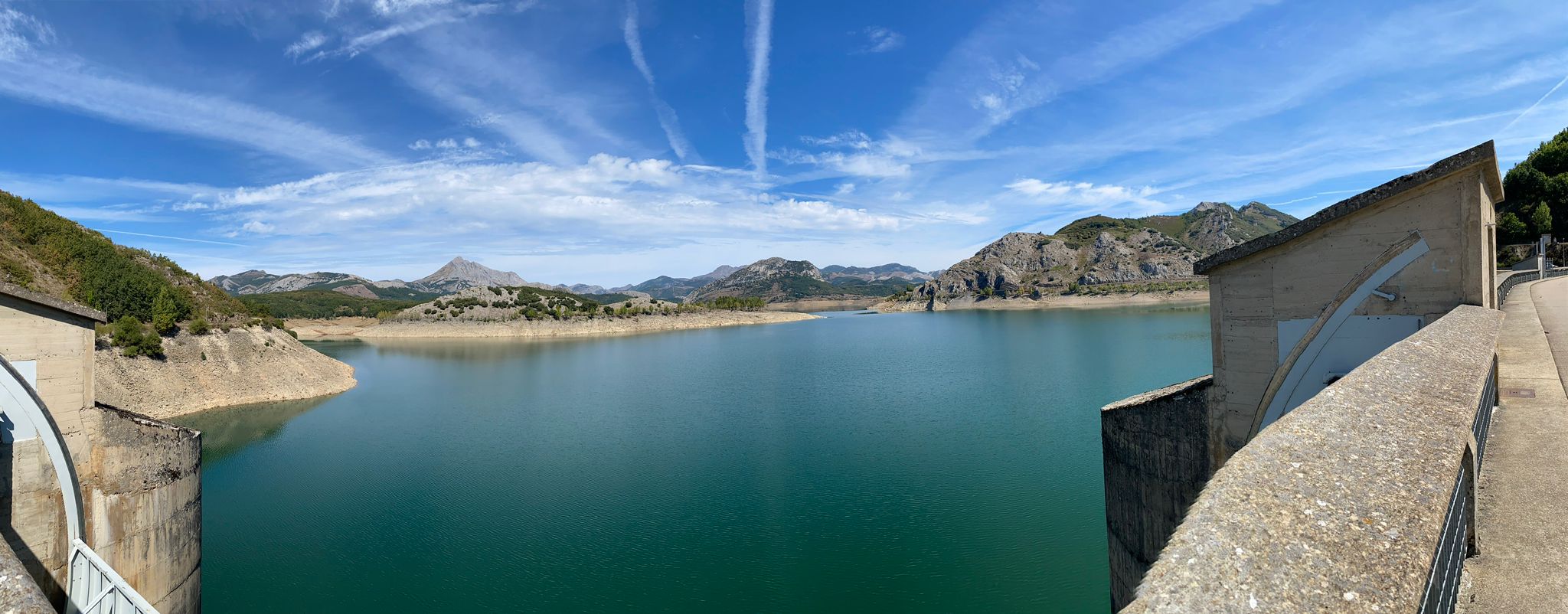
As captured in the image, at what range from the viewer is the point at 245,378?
33.2 m

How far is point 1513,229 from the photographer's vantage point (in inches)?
1292

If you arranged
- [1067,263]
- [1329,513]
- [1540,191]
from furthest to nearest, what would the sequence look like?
[1067,263], [1540,191], [1329,513]

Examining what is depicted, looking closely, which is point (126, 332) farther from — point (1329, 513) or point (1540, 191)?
point (1540, 191)

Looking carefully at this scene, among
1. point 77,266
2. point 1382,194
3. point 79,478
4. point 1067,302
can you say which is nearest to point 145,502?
point 79,478

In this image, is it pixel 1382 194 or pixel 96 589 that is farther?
pixel 96 589

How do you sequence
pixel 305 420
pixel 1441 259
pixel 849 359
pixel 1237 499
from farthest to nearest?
pixel 849 359, pixel 305 420, pixel 1441 259, pixel 1237 499

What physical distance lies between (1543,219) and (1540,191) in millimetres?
1798

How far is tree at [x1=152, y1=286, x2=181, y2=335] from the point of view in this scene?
2952 cm

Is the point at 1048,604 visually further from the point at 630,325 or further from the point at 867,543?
the point at 630,325

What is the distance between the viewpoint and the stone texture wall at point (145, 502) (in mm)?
9938

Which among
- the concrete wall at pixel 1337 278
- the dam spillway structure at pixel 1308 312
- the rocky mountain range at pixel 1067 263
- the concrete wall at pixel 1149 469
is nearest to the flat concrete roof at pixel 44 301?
the dam spillway structure at pixel 1308 312

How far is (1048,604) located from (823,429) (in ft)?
43.8

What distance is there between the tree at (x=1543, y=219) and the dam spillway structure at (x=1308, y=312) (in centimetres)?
3663

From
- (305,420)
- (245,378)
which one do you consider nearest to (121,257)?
(245,378)
